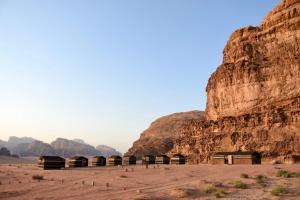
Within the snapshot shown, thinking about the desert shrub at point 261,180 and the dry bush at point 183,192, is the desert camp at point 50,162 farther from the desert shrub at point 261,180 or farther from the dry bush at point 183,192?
the desert shrub at point 261,180

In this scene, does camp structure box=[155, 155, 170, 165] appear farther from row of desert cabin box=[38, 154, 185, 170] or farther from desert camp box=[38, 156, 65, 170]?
desert camp box=[38, 156, 65, 170]

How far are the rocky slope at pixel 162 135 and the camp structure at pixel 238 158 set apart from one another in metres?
66.3

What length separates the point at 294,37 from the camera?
72.8 metres

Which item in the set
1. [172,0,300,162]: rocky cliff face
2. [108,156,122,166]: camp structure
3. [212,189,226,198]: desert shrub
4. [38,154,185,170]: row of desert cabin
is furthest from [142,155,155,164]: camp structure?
[212,189,226,198]: desert shrub

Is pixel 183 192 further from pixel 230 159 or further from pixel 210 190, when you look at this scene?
pixel 230 159

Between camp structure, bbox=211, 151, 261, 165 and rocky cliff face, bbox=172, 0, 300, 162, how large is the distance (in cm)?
1023

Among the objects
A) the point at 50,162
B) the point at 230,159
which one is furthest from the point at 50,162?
the point at 230,159

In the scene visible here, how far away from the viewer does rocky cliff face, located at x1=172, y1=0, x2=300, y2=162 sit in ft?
214

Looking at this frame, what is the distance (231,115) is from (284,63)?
1866 cm

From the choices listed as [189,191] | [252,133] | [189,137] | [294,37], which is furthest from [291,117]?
[189,191]

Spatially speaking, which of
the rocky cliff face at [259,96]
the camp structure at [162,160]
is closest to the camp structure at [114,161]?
the camp structure at [162,160]

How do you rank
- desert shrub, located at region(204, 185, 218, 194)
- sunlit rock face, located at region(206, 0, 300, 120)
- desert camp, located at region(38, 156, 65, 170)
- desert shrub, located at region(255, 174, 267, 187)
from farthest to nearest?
sunlit rock face, located at region(206, 0, 300, 120) < desert camp, located at region(38, 156, 65, 170) < desert shrub, located at region(255, 174, 267, 187) < desert shrub, located at region(204, 185, 218, 194)

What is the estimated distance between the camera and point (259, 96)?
3000 inches

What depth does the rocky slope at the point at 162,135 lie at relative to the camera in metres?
127
